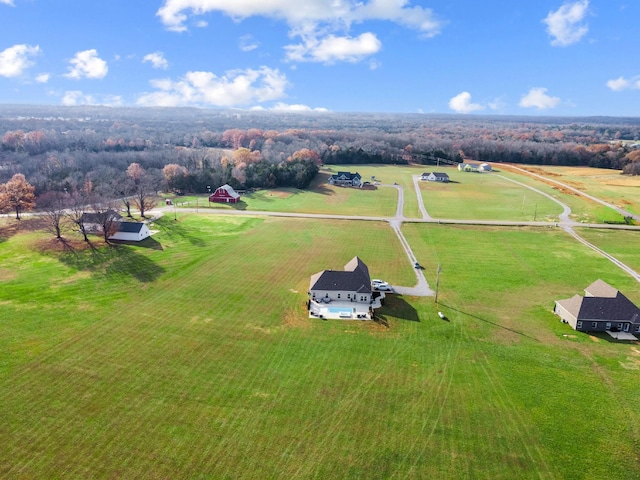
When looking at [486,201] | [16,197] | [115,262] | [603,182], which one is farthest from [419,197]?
[16,197]

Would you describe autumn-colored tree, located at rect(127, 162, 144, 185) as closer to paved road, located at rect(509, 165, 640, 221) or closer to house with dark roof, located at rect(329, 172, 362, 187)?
house with dark roof, located at rect(329, 172, 362, 187)

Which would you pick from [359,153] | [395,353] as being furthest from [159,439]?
[359,153]

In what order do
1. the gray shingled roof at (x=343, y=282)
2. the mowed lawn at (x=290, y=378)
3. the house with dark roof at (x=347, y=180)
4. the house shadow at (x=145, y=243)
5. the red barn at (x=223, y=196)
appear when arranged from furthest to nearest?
the house with dark roof at (x=347, y=180), the red barn at (x=223, y=196), the house shadow at (x=145, y=243), the gray shingled roof at (x=343, y=282), the mowed lawn at (x=290, y=378)

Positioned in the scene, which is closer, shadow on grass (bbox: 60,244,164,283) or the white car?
the white car

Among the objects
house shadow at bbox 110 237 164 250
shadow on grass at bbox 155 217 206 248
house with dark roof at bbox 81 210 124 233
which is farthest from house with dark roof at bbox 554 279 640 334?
house with dark roof at bbox 81 210 124 233

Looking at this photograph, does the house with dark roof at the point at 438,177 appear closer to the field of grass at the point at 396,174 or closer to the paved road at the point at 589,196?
the field of grass at the point at 396,174

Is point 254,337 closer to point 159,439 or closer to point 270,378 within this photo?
point 270,378

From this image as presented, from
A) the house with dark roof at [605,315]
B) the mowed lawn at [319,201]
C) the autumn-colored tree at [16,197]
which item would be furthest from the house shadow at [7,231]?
the house with dark roof at [605,315]
